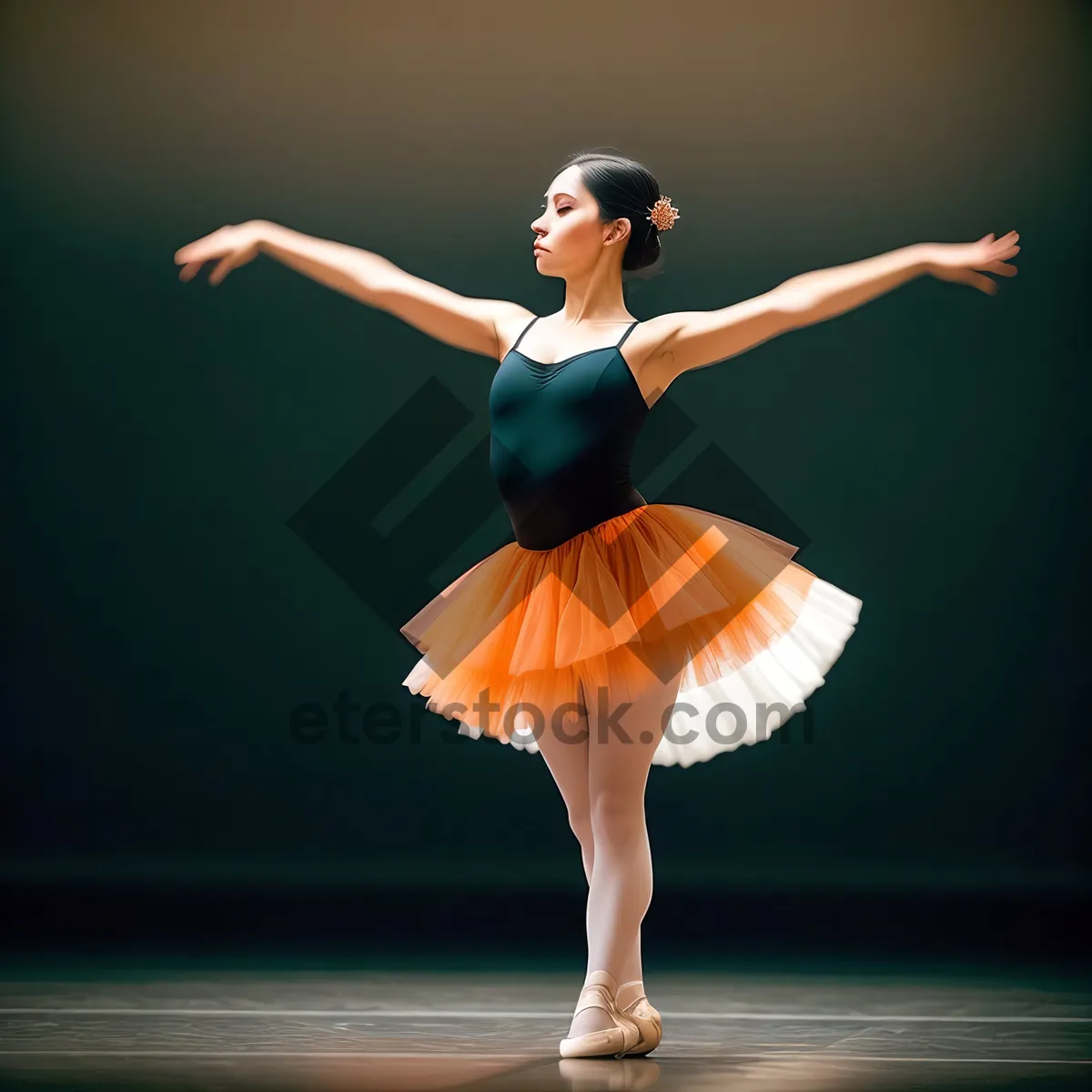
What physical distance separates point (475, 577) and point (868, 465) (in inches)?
75.8

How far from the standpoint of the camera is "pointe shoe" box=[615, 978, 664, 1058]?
2.27 metres

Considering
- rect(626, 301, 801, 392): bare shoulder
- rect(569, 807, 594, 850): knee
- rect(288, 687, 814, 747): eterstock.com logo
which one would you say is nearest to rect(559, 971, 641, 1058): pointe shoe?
rect(569, 807, 594, 850): knee

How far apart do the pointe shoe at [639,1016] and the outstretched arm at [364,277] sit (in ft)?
3.31

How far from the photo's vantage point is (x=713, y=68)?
4145 millimetres

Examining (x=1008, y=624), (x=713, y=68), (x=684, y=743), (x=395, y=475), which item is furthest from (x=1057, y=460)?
(x=684, y=743)

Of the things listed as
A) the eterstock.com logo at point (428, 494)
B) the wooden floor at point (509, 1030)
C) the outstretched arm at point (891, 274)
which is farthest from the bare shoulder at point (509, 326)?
the eterstock.com logo at point (428, 494)

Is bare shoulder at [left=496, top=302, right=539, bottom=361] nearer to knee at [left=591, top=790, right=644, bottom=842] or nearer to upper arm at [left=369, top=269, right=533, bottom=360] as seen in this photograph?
upper arm at [left=369, top=269, right=533, bottom=360]

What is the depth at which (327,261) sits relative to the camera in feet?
8.05

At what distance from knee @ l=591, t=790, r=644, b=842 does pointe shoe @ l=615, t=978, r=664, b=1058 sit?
0.71 feet

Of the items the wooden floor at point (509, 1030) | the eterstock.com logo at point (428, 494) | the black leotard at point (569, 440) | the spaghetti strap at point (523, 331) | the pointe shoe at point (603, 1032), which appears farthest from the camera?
the eterstock.com logo at point (428, 494)

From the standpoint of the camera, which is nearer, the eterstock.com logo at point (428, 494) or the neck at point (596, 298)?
the neck at point (596, 298)

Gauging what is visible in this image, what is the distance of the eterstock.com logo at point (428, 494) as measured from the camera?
13.2 feet

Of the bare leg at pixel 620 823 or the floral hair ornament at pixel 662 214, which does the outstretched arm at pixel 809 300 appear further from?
the bare leg at pixel 620 823

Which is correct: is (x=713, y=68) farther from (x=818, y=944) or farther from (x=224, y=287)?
(x=818, y=944)
